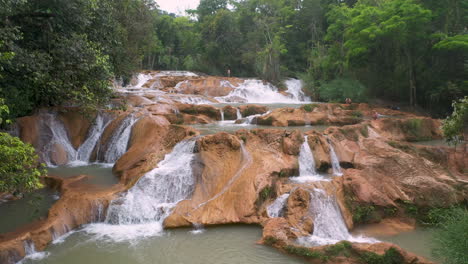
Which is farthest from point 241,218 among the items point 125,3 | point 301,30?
point 301,30

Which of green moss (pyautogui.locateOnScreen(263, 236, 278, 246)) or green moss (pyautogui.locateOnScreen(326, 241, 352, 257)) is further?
green moss (pyautogui.locateOnScreen(263, 236, 278, 246))

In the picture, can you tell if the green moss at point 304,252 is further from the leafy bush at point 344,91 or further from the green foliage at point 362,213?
the leafy bush at point 344,91

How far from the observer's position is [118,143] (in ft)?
41.3

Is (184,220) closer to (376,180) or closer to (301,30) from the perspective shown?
(376,180)

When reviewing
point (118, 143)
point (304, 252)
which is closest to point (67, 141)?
point (118, 143)

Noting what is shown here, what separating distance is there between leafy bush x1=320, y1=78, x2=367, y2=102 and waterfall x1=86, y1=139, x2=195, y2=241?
15.8m

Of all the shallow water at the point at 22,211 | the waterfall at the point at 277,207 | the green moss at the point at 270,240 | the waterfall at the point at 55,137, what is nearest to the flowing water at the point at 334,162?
the waterfall at the point at 277,207

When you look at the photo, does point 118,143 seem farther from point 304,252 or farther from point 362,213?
point 362,213

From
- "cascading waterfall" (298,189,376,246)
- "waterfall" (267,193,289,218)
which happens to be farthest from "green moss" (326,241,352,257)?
"waterfall" (267,193,289,218)

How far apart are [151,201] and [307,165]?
4699mm

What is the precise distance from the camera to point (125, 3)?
16.8 metres

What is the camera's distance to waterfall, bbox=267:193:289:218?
26.5 ft

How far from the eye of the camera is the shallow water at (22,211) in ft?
24.7

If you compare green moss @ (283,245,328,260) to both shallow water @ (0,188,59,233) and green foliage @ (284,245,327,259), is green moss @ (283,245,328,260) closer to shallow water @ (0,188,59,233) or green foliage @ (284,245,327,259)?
green foliage @ (284,245,327,259)
